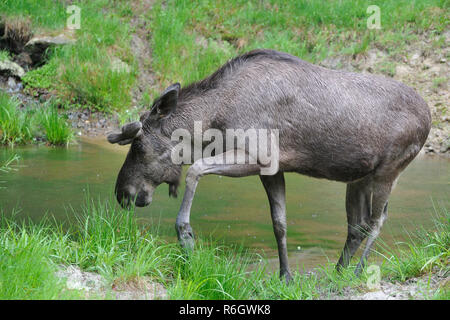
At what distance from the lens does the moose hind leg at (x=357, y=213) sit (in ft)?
18.7

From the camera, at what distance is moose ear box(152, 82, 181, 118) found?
521 cm

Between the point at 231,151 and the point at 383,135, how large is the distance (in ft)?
4.83

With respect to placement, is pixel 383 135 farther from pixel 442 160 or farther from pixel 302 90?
pixel 442 160

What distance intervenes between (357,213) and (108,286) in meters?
2.83

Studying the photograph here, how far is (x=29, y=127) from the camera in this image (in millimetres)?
A: 10398

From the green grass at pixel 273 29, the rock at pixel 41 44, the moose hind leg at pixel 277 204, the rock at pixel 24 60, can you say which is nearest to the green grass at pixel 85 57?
the rock at pixel 41 44

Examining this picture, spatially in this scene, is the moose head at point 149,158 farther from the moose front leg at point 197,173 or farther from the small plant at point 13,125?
the small plant at point 13,125

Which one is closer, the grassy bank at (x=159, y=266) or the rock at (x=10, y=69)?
the grassy bank at (x=159, y=266)

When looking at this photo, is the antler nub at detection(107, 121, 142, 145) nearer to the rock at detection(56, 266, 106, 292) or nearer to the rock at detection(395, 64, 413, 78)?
the rock at detection(56, 266, 106, 292)

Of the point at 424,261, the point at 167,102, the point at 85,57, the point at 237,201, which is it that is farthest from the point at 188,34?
the point at 424,261

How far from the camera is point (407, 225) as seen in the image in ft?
22.1

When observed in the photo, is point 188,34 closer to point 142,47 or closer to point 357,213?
point 142,47

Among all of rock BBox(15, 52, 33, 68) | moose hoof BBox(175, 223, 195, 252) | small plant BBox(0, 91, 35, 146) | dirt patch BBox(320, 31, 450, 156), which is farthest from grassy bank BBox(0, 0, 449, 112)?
moose hoof BBox(175, 223, 195, 252)
